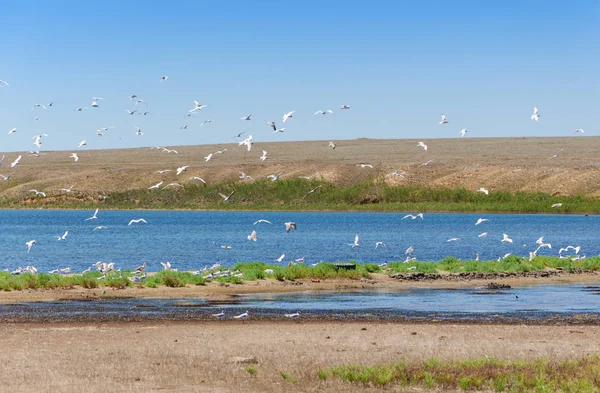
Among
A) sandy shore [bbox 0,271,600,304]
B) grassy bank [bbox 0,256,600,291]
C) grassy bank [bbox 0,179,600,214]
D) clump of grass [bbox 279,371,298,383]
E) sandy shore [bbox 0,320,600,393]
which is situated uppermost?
clump of grass [bbox 279,371,298,383]

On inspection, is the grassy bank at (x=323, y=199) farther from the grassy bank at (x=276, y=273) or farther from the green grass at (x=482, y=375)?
the green grass at (x=482, y=375)

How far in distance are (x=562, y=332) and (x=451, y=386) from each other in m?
7.23

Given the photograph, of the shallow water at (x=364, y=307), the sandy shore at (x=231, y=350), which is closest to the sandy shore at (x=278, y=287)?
the shallow water at (x=364, y=307)

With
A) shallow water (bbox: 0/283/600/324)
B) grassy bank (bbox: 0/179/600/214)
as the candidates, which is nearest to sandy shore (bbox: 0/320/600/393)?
shallow water (bbox: 0/283/600/324)

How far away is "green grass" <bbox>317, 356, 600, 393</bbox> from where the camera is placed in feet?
54.0

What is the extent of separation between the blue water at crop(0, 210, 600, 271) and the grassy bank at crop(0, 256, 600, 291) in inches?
290

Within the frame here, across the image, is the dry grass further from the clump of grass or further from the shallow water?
the clump of grass

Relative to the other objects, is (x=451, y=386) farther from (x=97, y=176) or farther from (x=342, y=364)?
(x=97, y=176)

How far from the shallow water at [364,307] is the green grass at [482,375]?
7.76m

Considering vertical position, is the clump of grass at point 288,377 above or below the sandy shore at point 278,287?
above

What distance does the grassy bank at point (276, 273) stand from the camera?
109 feet

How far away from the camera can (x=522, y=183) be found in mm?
122875

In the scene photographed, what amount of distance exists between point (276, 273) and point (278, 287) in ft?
6.56

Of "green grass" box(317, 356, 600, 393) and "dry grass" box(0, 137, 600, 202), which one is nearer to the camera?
"green grass" box(317, 356, 600, 393)
